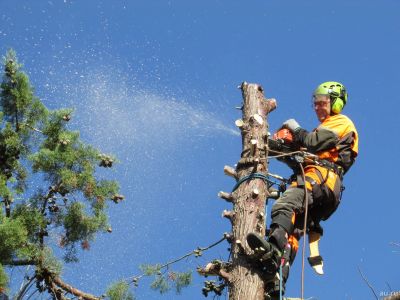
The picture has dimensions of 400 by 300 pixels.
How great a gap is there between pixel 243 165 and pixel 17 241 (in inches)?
76.7

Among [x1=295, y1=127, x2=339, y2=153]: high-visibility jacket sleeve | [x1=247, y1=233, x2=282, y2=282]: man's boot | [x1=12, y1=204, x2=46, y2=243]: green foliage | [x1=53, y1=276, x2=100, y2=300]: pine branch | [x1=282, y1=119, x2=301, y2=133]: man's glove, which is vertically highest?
[x1=282, y1=119, x2=301, y2=133]: man's glove

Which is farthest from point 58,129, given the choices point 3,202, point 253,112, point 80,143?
point 253,112

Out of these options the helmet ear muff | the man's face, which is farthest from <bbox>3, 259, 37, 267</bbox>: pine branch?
the helmet ear muff

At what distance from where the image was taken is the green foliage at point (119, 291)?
596 cm

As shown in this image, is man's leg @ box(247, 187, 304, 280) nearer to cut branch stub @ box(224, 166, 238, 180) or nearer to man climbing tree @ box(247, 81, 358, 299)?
man climbing tree @ box(247, 81, 358, 299)

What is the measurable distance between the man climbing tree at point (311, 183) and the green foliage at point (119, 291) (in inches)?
58.2

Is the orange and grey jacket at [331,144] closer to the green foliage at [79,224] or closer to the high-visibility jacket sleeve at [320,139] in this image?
the high-visibility jacket sleeve at [320,139]

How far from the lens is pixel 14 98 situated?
22.2 feet

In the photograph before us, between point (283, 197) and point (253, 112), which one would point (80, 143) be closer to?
point (253, 112)

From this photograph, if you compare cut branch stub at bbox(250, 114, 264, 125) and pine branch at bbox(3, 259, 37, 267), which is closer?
cut branch stub at bbox(250, 114, 264, 125)

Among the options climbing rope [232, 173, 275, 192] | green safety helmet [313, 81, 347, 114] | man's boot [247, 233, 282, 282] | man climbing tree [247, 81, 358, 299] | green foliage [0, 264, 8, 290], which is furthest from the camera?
green safety helmet [313, 81, 347, 114]

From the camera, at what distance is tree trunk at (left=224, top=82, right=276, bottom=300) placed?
15.4 feet

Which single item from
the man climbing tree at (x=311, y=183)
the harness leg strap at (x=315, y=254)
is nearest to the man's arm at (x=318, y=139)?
the man climbing tree at (x=311, y=183)

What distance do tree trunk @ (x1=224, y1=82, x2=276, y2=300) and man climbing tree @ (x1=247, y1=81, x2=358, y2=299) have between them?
0.11 meters
